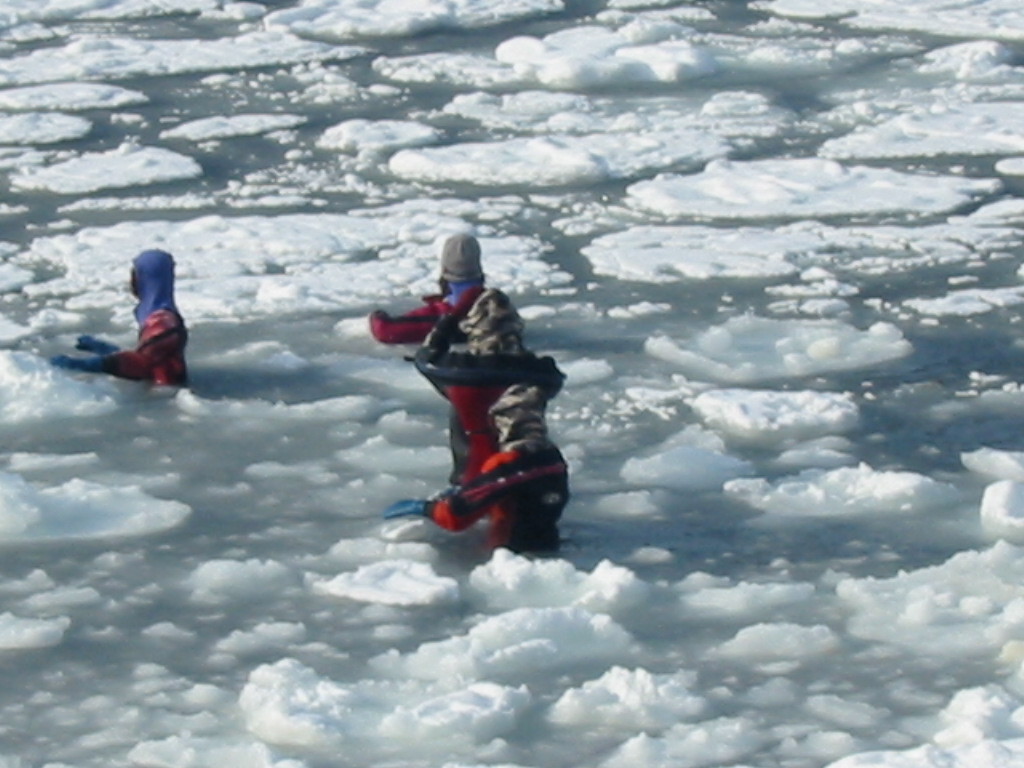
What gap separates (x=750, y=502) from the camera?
5707mm

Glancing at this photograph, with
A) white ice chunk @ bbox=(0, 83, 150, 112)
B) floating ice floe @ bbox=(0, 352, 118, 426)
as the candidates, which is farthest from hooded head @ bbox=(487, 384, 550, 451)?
white ice chunk @ bbox=(0, 83, 150, 112)

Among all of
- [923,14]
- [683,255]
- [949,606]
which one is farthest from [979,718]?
[923,14]

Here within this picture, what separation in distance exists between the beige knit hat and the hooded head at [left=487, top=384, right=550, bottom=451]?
1032 mm

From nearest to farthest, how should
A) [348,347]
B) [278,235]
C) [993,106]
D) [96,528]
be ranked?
[96,528], [348,347], [278,235], [993,106]

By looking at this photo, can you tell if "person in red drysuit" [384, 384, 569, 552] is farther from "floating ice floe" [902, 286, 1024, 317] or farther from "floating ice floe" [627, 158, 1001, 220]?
"floating ice floe" [627, 158, 1001, 220]

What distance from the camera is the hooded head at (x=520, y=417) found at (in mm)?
5387

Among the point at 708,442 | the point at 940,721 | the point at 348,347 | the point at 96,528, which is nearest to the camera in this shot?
the point at 940,721

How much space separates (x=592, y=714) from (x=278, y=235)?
528 centimetres

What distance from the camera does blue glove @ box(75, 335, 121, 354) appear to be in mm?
7277

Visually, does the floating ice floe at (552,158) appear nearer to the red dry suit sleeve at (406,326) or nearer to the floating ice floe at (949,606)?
the red dry suit sleeve at (406,326)

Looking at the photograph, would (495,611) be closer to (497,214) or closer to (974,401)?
(974,401)

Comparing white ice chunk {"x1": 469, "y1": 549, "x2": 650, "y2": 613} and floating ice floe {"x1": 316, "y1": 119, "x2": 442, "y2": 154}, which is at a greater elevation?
floating ice floe {"x1": 316, "y1": 119, "x2": 442, "y2": 154}

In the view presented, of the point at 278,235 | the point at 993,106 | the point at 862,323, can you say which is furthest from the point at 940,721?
the point at 993,106

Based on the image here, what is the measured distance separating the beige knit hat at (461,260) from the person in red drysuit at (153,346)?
1.13 metres
